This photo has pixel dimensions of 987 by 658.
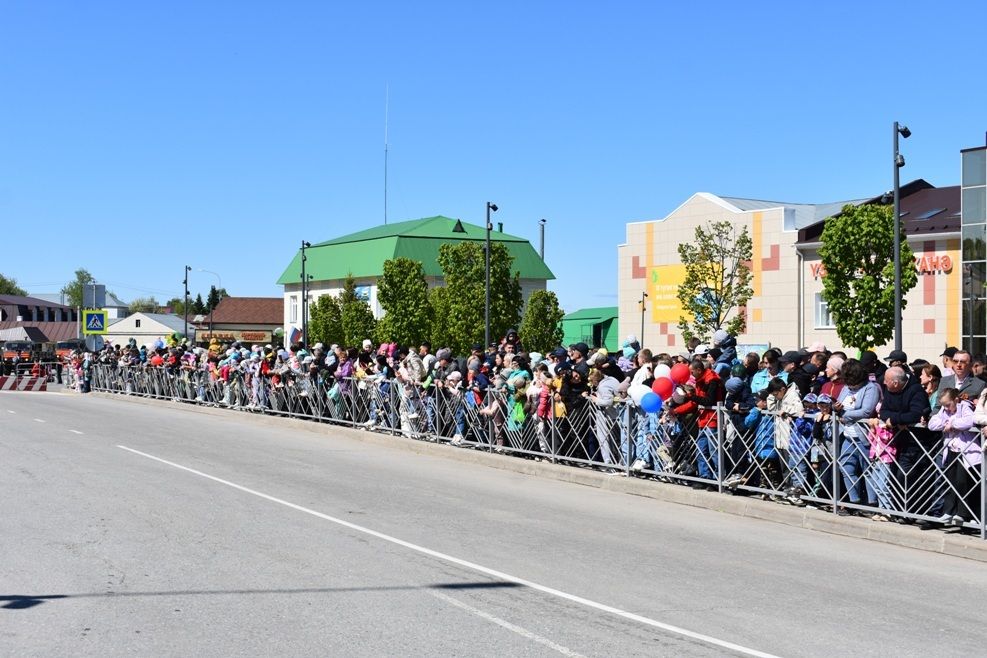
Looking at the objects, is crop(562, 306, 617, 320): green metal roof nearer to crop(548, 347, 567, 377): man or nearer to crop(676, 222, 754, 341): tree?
crop(676, 222, 754, 341): tree

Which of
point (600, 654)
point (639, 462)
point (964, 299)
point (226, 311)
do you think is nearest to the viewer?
point (600, 654)

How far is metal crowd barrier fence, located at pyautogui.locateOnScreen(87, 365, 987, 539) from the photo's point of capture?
1132 centimetres

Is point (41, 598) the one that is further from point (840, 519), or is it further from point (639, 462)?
Result: point (639, 462)

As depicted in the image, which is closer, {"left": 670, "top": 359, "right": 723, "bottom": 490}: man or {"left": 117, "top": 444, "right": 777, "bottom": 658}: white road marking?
{"left": 117, "top": 444, "right": 777, "bottom": 658}: white road marking

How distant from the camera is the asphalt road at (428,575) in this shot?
680 centimetres

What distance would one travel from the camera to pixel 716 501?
13.5 meters

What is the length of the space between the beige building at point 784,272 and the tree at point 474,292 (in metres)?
8.43

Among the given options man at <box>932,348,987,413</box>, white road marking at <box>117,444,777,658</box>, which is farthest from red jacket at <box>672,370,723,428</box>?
white road marking at <box>117,444,777,658</box>

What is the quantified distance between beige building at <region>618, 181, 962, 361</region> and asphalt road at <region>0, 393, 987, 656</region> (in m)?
44.2

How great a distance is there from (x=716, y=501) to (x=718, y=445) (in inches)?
28.7

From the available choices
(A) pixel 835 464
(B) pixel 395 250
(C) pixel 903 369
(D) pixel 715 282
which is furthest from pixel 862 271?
(B) pixel 395 250

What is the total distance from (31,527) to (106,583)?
295cm

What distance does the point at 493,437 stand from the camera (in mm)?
18750

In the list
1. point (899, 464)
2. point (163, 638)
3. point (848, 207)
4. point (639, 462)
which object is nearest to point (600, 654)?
point (163, 638)
